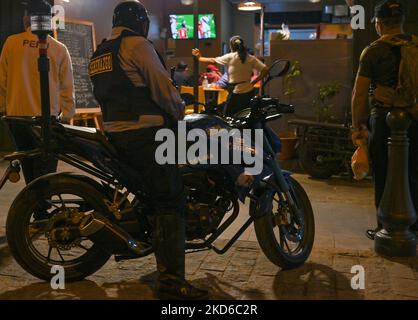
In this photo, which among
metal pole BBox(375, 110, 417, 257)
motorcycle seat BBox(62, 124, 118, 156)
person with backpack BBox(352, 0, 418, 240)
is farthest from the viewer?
person with backpack BBox(352, 0, 418, 240)

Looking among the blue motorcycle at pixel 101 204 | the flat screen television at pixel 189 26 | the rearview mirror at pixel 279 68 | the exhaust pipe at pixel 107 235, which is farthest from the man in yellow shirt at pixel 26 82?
the flat screen television at pixel 189 26

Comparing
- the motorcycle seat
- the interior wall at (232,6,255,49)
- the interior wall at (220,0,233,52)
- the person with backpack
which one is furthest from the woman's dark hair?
the interior wall at (232,6,255,49)

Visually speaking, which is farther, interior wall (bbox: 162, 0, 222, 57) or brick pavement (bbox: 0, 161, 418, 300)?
interior wall (bbox: 162, 0, 222, 57)

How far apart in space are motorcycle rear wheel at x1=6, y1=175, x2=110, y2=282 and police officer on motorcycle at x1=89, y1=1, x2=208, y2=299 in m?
0.40

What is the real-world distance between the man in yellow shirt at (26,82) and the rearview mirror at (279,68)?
1993mm

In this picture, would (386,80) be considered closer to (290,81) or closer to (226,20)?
(290,81)

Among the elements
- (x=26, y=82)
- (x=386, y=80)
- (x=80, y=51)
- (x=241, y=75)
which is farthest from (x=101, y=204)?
(x=80, y=51)

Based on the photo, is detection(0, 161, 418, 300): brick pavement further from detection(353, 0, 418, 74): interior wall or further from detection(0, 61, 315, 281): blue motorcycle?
detection(353, 0, 418, 74): interior wall

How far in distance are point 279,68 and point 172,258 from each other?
164cm

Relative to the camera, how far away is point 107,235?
3.32 metres

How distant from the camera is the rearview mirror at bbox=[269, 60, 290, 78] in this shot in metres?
3.87

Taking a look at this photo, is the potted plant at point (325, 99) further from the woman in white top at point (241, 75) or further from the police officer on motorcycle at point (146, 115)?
the police officer on motorcycle at point (146, 115)

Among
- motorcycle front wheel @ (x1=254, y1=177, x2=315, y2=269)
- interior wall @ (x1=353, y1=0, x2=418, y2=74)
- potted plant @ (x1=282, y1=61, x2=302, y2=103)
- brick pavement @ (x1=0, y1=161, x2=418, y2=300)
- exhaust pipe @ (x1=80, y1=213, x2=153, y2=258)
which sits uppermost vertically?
interior wall @ (x1=353, y1=0, x2=418, y2=74)
